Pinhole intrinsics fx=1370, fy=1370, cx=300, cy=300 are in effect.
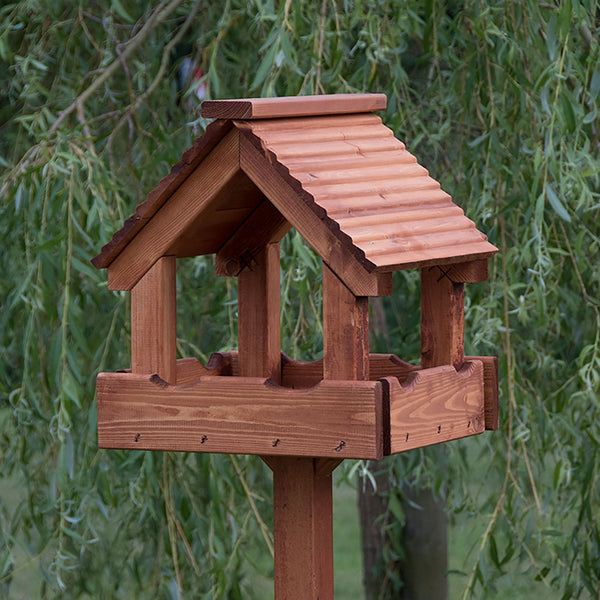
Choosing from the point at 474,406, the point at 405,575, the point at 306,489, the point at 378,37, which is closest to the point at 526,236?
the point at 378,37

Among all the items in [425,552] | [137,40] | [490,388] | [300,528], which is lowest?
[300,528]

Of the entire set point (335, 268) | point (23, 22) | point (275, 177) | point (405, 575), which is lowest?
point (405, 575)

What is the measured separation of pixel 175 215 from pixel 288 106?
223 mm

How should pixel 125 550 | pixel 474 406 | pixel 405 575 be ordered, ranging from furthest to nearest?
pixel 405 575
pixel 125 550
pixel 474 406

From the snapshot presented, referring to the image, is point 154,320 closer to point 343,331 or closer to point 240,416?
point 240,416

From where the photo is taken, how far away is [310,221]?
6.07 ft

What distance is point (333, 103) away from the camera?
6.67ft

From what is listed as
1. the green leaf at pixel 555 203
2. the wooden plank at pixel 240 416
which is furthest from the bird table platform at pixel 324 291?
the green leaf at pixel 555 203

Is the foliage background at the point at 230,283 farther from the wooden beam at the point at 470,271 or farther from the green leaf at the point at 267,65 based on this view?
the wooden beam at the point at 470,271

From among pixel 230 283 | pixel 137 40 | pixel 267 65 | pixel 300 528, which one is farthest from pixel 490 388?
pixel 137 40

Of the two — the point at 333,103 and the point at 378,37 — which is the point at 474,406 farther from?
the point at 378,37

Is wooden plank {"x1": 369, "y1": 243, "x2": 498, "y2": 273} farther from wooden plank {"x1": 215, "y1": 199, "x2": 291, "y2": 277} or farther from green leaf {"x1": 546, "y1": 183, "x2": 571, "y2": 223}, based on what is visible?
green leaf {"x1": 546, "y1": 183, "x2": 571, "y2": 223}

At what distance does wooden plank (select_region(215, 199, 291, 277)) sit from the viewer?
2.20 m

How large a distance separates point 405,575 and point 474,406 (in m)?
2.41
